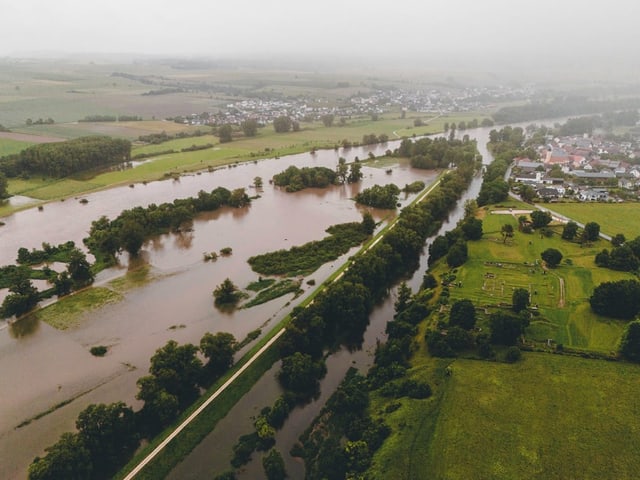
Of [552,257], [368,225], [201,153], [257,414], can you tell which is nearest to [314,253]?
[368,225]

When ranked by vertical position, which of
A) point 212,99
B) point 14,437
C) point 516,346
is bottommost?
point 14,437

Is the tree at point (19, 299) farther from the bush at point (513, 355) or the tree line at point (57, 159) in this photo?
the tree line at point (57, 159)

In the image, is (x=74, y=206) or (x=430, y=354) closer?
(x=430, y=354)

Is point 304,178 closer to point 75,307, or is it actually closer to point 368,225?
point 368,225

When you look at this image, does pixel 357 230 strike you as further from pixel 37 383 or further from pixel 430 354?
pixel 37 383

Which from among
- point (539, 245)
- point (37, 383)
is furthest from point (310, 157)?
point (37, 383)

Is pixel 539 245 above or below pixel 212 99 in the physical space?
below
